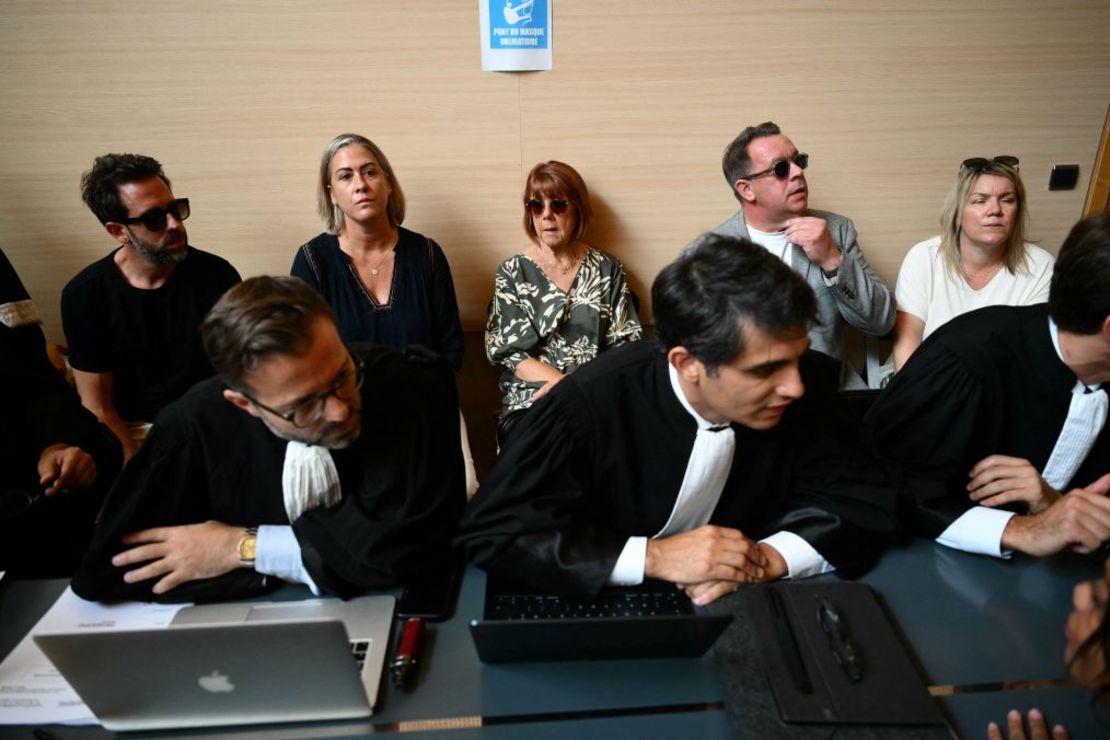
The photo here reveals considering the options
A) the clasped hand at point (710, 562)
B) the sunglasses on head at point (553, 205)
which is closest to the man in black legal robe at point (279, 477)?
the clasped hand at point (710, 562)

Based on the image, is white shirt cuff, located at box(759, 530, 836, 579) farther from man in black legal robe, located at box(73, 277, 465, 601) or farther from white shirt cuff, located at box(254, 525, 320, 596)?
white shirt cuff, located at box(254, 525, 320, 596)

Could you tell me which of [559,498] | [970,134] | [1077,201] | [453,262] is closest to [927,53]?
[970,134]

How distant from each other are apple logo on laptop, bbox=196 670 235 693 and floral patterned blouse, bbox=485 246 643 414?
1.97 m

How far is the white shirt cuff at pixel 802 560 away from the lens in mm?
1452

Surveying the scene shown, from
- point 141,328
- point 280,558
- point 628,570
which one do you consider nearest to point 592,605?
point 628,570

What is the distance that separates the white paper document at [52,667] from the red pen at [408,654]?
1.59 feet

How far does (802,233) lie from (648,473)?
62.3 inches

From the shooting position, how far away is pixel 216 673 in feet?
3.37

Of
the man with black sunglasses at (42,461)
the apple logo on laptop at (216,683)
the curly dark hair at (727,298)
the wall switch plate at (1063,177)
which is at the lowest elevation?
the man with black sunglasses at (42,461)

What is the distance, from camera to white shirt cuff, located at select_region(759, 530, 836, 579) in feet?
4.76

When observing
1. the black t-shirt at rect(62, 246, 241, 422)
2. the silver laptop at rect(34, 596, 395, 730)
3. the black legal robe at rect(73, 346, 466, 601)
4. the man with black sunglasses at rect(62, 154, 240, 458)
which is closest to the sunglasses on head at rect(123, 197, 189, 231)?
the man with black sunglasses at rect(62, 154, 240, 458)

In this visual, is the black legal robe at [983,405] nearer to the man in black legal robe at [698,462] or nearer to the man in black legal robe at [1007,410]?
the man in black legal robe at [1007,410]

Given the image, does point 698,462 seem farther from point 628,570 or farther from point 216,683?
point 216,683

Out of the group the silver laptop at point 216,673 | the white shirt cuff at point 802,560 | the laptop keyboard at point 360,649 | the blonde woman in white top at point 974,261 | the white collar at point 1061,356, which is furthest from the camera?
the blonde woman in white top at point 974,261
